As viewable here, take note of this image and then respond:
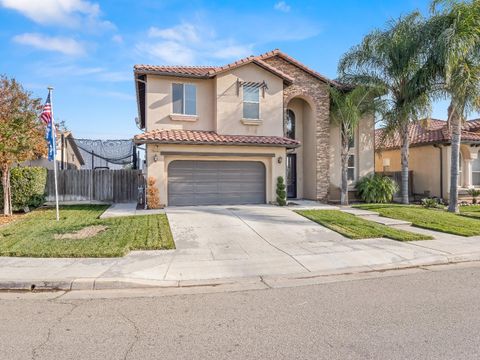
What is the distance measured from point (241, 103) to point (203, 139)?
8.85 feet

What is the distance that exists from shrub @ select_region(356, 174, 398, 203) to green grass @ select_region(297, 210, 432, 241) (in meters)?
4.98

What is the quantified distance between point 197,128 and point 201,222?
6.10 m

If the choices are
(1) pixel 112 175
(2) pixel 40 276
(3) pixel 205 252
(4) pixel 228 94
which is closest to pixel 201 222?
(3) pixel 205 252

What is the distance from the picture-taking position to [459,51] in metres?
13.0

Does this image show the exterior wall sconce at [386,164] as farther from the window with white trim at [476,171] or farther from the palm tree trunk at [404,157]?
the palm tree trunk at [404,157]

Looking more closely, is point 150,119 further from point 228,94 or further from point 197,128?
point 228,94

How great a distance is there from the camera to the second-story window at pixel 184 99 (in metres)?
15.9

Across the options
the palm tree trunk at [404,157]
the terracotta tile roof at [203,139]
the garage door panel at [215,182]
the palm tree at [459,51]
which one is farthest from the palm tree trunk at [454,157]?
the garage door panel at [215,182]

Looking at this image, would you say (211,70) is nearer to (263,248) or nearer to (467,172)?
(263,248)

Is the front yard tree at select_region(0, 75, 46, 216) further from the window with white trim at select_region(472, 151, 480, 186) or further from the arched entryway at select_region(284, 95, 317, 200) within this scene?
the window with white trim at select_region(472, 151, 480, 186)

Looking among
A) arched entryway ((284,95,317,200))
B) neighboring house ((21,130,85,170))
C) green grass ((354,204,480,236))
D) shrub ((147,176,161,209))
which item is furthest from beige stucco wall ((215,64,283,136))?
neighboring house ((21,130,85,170))

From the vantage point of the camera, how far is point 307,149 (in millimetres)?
18672

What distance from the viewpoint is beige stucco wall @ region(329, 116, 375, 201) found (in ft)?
60.5

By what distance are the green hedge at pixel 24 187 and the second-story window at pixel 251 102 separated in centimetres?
915
